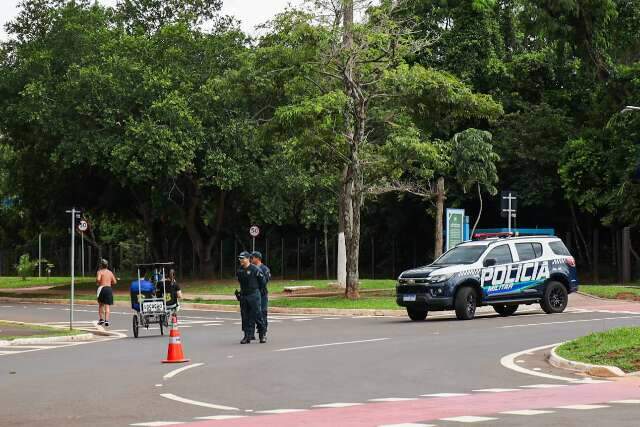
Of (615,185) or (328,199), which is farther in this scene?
(328,199)

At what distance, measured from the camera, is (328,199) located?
2217 inches

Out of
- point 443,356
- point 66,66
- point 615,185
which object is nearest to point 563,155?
point 615,185

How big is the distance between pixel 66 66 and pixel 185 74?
18.6ft

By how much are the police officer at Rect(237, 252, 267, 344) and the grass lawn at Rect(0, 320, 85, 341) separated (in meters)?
5.42

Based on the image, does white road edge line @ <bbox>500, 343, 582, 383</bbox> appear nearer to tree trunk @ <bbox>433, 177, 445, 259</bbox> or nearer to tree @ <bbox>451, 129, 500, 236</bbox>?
tree trunk @ <bbox>433, 177, 445, 259</bbox>

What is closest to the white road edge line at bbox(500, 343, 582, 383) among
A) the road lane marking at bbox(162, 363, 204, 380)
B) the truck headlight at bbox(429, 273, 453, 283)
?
the road lane marking at bbox(162, 363, 204, 380)

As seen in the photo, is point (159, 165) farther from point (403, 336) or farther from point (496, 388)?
point (496, 388)

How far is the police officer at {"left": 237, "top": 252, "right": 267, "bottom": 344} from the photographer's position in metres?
23.2

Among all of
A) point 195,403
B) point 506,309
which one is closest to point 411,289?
point 506,309

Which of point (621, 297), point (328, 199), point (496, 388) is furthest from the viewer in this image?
point (328, 199)

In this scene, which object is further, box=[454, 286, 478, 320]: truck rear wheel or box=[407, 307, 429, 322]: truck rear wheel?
box=[407, 307, 429, 322]: truck rear wheel

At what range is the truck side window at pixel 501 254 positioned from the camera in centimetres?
2931

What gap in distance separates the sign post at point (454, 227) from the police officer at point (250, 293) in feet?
54.1

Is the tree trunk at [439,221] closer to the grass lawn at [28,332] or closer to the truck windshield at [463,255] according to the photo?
the truck windshield at [463,255]
